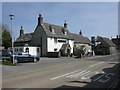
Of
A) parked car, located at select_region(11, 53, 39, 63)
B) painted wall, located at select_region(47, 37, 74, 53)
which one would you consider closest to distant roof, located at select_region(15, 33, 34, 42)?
painted wall, located at select_region(47, 37, 74, 53)

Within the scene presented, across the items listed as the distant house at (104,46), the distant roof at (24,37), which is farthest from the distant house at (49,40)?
the distant house at (104,46)

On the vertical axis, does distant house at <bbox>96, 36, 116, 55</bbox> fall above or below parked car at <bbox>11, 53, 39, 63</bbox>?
above

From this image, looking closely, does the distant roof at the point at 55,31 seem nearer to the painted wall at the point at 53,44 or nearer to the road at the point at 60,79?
the painted wall at the point at 53,44

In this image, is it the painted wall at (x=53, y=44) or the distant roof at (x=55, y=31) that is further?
the distant roof at (x=55, y=31)

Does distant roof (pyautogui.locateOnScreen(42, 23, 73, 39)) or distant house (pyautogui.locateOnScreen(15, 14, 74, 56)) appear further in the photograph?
distant roof (pyautogui.locateOnScreen(42, 23, 73, 39))

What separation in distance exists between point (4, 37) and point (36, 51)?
14046 mm

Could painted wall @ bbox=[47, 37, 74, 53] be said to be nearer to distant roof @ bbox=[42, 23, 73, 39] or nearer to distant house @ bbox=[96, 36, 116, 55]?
distant roof @ bbox=[42, 23, 73, 39]

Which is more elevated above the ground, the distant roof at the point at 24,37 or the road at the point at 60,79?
the distant roof at the point at 24,37

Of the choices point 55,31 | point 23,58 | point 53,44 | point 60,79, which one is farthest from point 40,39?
point 60,79

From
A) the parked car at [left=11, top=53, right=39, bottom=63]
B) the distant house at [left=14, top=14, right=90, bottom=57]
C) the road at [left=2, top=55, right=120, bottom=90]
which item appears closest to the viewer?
the road at [left=2, top=55, right=120, bottom=90]

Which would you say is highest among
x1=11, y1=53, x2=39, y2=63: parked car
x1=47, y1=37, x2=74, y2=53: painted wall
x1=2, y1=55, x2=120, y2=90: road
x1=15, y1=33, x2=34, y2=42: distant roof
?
x1=15, y1=33, x2=34, y2=42: distant roof

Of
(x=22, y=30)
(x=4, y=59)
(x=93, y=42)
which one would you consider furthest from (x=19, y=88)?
(x=93, y=42)

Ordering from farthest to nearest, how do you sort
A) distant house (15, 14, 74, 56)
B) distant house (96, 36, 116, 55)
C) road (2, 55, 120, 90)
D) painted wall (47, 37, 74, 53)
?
distant house (96, 36, 116, 55) < painted wall (47, 37, 74, 53) < distant house (15, 14, 74, 56) < road (2, 55, 120, 90)

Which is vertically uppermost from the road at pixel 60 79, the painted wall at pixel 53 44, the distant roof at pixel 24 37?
the distant roof at pixel 24 37
